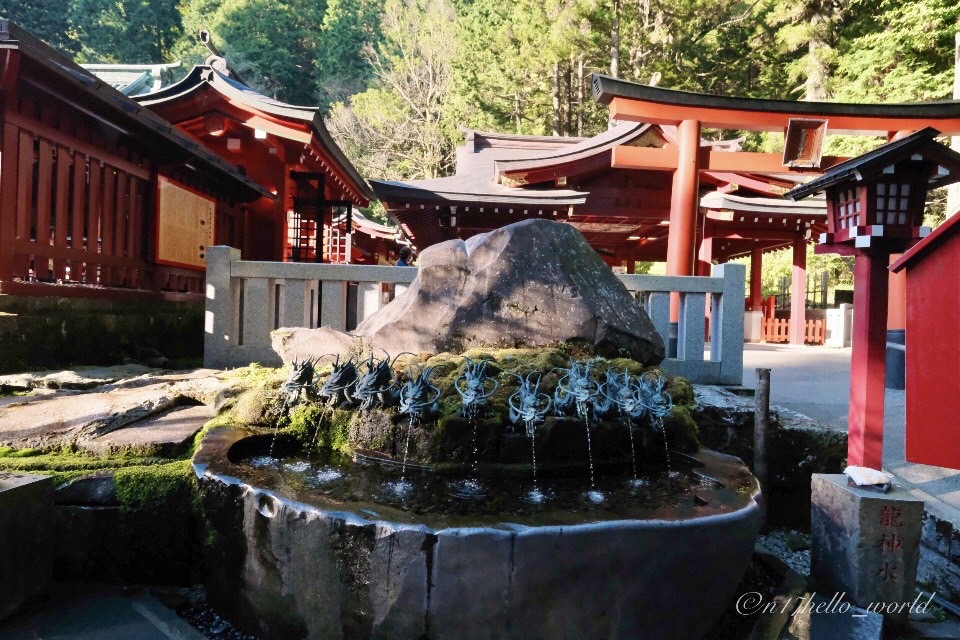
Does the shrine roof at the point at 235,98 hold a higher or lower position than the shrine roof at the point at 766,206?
higher

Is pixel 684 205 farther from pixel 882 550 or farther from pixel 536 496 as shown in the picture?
pixel 536 496

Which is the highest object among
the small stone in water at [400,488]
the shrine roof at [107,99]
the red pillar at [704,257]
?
the shrine roof at [107,99]

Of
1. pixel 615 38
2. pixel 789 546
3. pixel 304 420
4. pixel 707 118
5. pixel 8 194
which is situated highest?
pixel 615 38

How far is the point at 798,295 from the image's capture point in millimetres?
15727

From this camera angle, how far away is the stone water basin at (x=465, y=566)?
7.65ft

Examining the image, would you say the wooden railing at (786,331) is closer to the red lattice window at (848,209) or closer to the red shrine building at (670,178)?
the red shrine building at (670,178)

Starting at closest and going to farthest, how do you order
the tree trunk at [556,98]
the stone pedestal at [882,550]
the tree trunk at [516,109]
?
the stone pedestal at [882,550] < the tree trunk at [556,98] < the tree trunk at [516,109]

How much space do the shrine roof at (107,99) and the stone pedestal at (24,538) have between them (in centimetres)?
414

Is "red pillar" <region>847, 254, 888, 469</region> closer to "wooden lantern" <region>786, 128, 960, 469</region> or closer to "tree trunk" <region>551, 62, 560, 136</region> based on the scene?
"wooden lantern" <region>786, 128, 960, 469</region>

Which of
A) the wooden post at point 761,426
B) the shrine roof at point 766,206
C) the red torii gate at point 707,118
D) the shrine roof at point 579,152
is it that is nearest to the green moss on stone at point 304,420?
the wooden post at point 761,426

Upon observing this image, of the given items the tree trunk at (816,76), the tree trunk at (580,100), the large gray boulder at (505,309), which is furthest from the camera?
the tree trunk at (580,100)

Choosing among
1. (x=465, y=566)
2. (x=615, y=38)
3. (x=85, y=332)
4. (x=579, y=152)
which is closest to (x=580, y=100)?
(x=615, y=38)

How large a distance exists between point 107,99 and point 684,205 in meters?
9.21

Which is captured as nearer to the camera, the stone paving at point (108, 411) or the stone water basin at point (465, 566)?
the stone water basin at point (465, 566)
